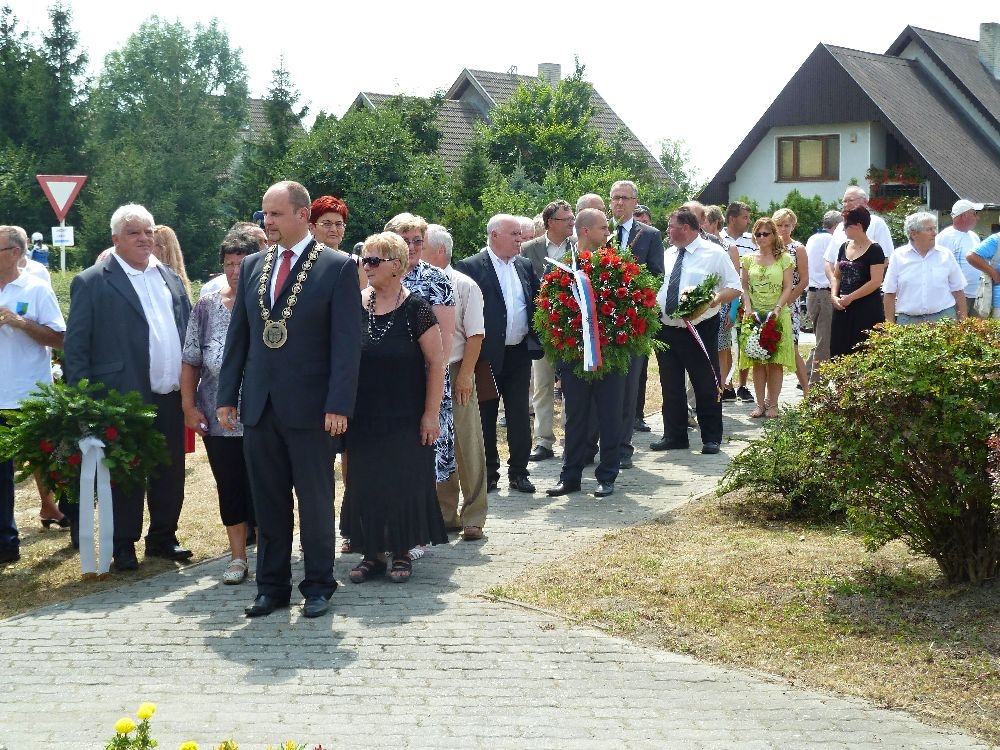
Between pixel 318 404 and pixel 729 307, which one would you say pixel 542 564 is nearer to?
pixel 318 404

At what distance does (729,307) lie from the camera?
13.2 metres

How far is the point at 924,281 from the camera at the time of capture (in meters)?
11.7

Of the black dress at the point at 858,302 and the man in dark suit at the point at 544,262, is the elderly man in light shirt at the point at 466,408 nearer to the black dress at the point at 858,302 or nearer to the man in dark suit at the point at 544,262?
the man in dark suit at the point at 544,262

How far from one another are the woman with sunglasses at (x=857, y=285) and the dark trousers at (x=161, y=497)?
21.3 feet

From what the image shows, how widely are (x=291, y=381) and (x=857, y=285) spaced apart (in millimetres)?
7068

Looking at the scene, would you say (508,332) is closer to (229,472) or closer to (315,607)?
(229,472)

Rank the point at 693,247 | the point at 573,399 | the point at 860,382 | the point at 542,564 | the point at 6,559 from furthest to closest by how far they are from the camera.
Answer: the point at 693,247
the point at 573,399
the point at 6,559
the point at 542,564
the point at 860,382

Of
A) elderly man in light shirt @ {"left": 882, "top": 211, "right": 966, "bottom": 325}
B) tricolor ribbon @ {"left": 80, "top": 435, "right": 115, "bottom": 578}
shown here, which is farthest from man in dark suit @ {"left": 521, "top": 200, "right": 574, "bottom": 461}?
tricolor ribbon @ {"left": 80, "top": 435, "right": 115, "bottom": 578}

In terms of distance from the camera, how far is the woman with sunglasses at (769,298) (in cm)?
1330

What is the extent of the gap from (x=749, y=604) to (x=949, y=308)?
5922 mm

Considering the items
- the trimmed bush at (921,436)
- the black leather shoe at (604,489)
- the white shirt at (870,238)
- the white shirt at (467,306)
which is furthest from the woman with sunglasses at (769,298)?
the trimmed bush at (921,436)

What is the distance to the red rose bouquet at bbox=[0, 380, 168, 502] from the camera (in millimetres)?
7867

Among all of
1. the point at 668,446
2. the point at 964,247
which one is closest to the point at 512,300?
the point at 668,446

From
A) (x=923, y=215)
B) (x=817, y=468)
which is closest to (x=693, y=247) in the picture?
(x=923, y=215)
